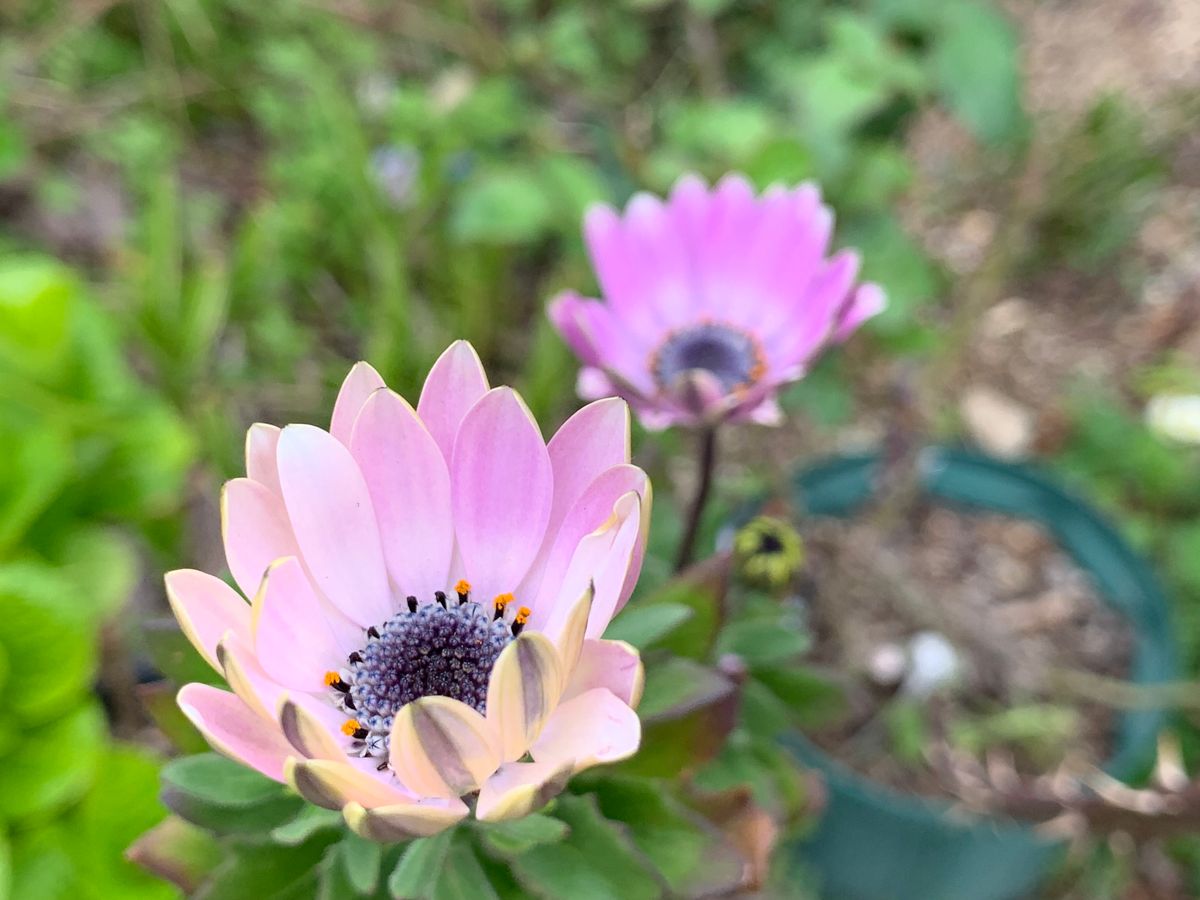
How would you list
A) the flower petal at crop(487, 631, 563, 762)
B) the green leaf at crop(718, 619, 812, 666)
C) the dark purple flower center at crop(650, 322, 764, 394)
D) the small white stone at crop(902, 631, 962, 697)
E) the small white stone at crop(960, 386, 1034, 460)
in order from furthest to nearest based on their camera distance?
the small white stone at crop(960, 386, 1034, 460)
the small white stone at crop(902, 631, 962, 697)
the dark purple flower center at crop(650, 322, 764, 394)
the green leaf at crop(718, 619, 812, 666)
the flower petal at crop(487, 631, 563, 762)

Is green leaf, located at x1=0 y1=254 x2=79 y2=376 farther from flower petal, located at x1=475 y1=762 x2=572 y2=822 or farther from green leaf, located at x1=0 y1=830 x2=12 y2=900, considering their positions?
flower petal, located at x1=475 y1=762 x2=572 y2=822

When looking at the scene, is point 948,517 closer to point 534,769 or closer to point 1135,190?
point 1135,190

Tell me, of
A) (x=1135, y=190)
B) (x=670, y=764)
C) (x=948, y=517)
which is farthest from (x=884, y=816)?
(x=1135, y=190)

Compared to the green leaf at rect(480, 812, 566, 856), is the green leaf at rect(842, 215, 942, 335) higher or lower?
higher

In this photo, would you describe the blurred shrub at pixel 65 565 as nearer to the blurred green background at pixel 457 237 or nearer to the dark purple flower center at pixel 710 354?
the blurred green background at pixel 457 237

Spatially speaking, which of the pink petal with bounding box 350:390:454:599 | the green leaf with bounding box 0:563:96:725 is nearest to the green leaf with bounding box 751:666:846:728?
the pink petal with bounding box 350:390:454:599

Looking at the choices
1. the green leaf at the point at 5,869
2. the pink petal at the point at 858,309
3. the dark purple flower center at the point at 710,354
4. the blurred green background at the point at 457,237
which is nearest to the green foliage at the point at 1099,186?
the blurred green background at the point at 457,237

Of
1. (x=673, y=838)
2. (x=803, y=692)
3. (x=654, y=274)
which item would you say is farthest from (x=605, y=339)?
(x=673, y=838)
